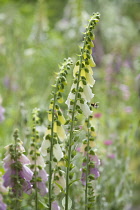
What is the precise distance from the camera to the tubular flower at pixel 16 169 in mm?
1368

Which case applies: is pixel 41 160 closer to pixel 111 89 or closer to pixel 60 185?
pixel 60 185

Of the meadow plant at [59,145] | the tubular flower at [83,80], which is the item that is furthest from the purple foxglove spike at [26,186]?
the tubular flower at [83,80]

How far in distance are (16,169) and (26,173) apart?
0.14ft

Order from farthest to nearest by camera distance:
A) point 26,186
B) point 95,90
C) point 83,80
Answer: point 95,90, point 26,186, point 83,80

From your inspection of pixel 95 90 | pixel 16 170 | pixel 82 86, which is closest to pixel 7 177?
pixel 16 170

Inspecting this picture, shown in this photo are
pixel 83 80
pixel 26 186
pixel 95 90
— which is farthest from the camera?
pixel 95 90

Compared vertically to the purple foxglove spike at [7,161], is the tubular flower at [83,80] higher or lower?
higher

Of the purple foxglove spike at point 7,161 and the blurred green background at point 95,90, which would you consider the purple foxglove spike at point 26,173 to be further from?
the blurred green background at point 95,90

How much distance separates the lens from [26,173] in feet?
4.62

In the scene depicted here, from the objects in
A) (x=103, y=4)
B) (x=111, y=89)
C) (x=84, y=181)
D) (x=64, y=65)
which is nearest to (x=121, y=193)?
(x=84, y=181)

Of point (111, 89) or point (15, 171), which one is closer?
point (15, 171)

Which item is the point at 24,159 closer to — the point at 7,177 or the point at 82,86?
the point at 7,177

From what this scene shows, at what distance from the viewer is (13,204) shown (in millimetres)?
1503

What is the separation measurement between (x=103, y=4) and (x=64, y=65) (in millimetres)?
4580
